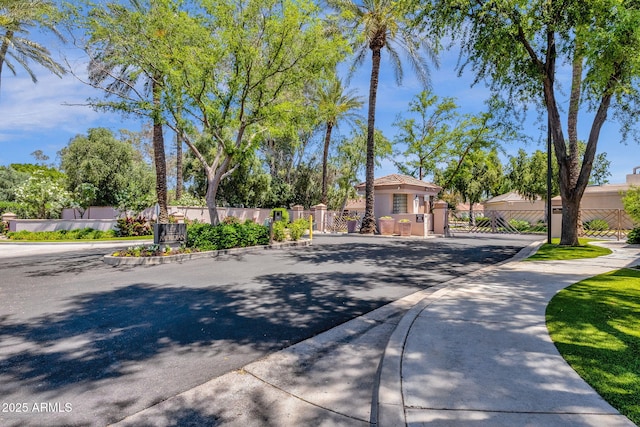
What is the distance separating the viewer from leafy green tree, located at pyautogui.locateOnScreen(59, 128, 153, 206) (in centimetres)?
2422

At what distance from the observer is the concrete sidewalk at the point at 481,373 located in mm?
2426

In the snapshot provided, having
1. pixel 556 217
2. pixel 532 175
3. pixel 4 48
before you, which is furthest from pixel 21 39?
pixel 532 175

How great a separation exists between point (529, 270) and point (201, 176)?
27270mm

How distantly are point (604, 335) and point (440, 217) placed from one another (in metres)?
20.6

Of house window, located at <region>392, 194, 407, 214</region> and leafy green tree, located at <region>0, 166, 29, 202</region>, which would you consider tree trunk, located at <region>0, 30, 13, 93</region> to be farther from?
house window, located at <region>392, 194, 407, 214</region>

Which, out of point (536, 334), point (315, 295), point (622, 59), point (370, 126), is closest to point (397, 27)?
point (370, 126)

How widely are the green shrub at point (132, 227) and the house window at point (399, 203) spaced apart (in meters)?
17.5

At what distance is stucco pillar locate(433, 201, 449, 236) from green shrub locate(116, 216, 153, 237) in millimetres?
19892

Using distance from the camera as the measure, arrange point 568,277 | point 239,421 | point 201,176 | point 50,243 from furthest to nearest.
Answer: point 201,176
point 50,243
point 568,277
point 239,421

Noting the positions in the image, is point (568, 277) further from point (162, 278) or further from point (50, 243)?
point (50, 243)

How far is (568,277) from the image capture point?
7.32 m

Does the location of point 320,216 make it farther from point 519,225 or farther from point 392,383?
point 392,383

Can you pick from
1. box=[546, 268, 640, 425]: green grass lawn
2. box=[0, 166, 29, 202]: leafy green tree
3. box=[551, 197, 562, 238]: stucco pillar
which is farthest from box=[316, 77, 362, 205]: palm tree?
box=[0, 166, 29, 202]: leafy green tree

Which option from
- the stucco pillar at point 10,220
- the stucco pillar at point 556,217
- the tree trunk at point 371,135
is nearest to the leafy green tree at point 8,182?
the stucco pillar at point 10,220
